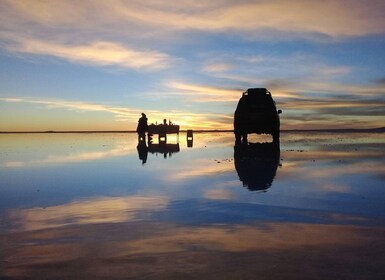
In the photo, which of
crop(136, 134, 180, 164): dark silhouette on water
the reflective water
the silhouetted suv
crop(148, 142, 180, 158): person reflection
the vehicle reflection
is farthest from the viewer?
the silhouetted suv

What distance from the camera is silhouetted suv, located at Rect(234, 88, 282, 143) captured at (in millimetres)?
25500

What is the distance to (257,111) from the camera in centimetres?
2552

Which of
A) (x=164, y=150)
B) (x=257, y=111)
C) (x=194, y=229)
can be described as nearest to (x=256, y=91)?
(x=257, y=111)

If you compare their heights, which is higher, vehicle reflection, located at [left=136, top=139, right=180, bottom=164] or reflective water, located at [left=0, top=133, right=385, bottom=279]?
reflective water, located at [left=0, top=133, right=385, bottom=279]

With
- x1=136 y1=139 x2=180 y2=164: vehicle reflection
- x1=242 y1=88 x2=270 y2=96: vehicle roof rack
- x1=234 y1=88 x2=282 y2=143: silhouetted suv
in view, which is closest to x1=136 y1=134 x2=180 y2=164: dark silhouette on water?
x1=136 y1=139 x2=180 y2=164: vehicle reflection

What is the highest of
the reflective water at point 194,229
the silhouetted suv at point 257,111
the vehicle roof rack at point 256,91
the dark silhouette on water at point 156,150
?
the vehicle roof rack at point 256,91

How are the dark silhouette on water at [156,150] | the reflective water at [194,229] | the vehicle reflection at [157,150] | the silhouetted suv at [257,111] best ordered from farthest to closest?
the silhouetted suv at [257,111] → the dark silhouette on water at [156,150] → the vehicle reflection at [157,150] → the reflective water at [194,229]

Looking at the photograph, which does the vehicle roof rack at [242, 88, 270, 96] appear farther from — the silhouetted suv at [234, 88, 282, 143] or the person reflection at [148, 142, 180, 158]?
the person reflection at [148, 142, 180, 158]

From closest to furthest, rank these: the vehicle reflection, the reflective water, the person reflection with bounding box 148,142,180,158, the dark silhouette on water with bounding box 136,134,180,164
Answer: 1. the reflective water
2. the vehicle reflection
3. the dark silhouette on water with bounding box 136,134,180,164
4. the person reflection with bounding box 148,142,180,158

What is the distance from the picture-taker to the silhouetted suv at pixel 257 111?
25500 millimetres

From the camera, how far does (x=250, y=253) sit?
4.34 metres

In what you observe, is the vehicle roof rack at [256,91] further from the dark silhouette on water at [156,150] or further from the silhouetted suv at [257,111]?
the dark silhouette on water at [156,150]

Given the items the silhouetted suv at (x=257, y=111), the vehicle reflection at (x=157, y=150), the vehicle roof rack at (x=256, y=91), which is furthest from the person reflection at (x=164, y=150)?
the vehicle roof rack at (x=256, y=91)

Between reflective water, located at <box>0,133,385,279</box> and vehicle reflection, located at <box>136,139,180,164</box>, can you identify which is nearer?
reflective water, located at <box>0,133,385,279</box>
